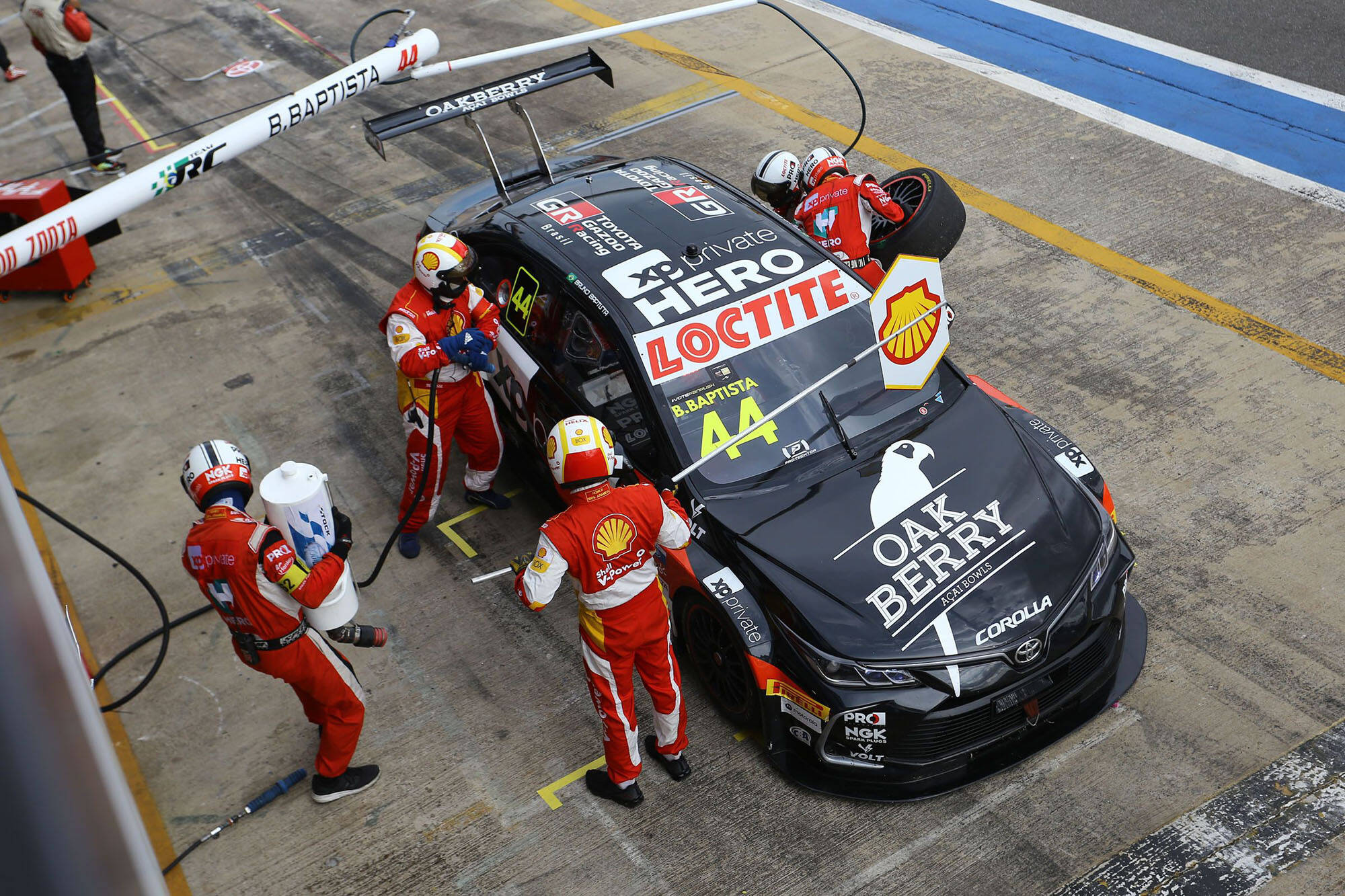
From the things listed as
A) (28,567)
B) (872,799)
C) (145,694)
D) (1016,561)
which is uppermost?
(28,567)

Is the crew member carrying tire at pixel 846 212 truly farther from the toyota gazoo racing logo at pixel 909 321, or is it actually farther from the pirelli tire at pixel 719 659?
the pirelli tire at pixel 719 659

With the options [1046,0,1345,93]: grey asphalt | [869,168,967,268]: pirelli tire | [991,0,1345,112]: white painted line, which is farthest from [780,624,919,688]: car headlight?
[1046,0,1345,93]: grey asphalt

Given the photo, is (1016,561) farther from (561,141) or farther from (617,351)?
(561,141)

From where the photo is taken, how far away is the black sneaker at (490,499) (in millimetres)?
6270

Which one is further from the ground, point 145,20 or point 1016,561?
point 1016,561

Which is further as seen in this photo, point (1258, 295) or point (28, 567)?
point (1258, 295)

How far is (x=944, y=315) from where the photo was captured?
523 cm

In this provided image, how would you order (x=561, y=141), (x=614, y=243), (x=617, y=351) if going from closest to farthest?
(x=617, y=351)
(x=614, y=243)
(x=561, y=141)

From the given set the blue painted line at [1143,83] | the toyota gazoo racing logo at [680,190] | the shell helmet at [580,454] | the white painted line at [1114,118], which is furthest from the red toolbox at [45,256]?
the blue painted line at [1143,83]

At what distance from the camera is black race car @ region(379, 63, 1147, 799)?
170 inches

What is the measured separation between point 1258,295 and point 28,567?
8116 millimetres

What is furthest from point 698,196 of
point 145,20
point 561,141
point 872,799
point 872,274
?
point 145,20

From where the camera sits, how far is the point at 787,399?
203 inches

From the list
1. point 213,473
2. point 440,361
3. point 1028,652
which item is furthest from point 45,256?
point 1028,652
